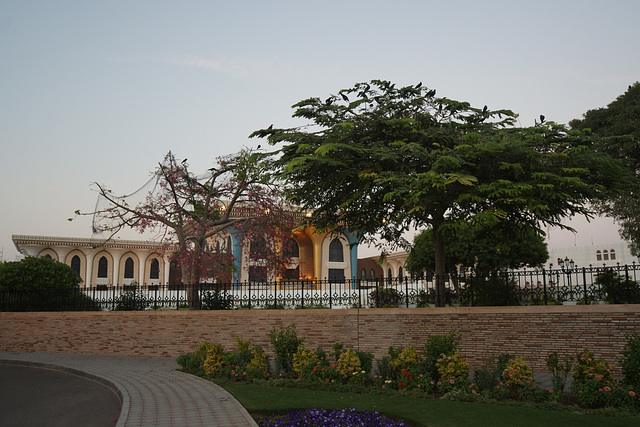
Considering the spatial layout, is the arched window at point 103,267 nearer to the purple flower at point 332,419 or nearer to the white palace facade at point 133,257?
the white palace facade at point 133,257

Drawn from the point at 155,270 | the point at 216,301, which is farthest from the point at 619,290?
the point at 155,270

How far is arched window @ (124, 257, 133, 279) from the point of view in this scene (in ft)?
179

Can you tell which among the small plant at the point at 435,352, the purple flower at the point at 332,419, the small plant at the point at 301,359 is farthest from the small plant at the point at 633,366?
the small plant at the point at 301,359

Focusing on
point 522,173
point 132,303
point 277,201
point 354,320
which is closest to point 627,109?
point 522,173

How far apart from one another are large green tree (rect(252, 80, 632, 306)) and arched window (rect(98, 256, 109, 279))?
41.7 metres

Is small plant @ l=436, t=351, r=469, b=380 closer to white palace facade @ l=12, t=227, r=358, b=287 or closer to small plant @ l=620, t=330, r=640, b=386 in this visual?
small plant @ l=620, t=330, r=640, b=386

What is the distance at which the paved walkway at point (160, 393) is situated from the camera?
804 centimetres

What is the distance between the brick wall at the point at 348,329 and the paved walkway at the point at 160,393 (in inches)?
47.3

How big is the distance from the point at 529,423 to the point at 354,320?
740 centimetres

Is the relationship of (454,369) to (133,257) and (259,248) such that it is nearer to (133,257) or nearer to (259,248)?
(259,248)

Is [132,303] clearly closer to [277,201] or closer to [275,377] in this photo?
[277,201]

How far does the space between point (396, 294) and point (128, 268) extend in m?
44.9

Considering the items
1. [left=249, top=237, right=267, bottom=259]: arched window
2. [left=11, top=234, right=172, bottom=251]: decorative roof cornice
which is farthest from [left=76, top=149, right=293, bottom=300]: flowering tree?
[left=11, top=234, right=172, bottom=251]: decorative roof cornice

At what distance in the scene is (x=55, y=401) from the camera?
34.1 ft
